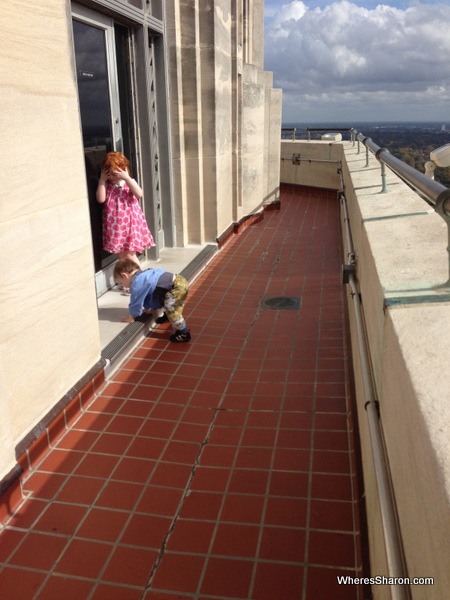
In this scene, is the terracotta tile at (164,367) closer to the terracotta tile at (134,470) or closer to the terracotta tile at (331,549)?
the terracotta tile at (134,470)

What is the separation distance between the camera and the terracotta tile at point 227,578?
100.0 inches

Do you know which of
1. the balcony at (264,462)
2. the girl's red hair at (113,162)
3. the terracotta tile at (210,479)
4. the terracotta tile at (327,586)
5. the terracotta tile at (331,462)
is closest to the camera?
the balcony at (264,462)

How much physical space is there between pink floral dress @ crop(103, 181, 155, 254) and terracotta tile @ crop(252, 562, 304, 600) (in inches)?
158

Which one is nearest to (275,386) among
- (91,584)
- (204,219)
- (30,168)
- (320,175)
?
(91,584)

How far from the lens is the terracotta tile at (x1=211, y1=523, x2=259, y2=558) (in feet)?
9.04

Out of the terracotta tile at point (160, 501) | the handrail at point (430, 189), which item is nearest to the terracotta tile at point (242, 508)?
the terracotta tile at point (160, 501)

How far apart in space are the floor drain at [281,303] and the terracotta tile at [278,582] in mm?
3767

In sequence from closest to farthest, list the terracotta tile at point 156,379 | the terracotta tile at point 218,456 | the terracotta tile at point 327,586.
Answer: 1. the terracotta tile at point 327,586
2. the terracotta tile at point 218,456
3. the terracotta tile at point 156,379

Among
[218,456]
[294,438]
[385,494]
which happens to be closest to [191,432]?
[218,456]

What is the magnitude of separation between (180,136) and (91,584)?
6445mm

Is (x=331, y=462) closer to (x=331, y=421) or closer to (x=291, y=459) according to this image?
(x=291, y=459)

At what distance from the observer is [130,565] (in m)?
2.70

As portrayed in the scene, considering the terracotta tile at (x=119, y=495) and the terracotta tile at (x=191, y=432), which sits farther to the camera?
the terracotta tile at (x=191, y=432)

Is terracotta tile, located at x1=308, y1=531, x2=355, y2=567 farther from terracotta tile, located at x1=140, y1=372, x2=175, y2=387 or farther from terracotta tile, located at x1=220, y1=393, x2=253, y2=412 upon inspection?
terracotta tile, located at x1=140, y1=372, x2=175, y2=387
